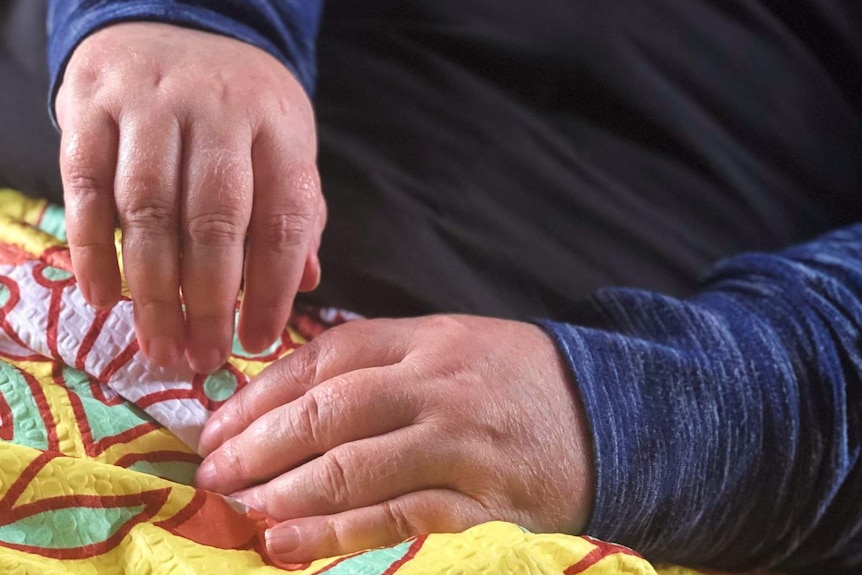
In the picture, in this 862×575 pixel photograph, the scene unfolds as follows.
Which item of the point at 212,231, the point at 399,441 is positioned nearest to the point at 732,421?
the point at 399,441

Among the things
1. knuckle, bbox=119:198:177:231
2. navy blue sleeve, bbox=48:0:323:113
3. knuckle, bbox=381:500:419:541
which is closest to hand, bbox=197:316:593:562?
knuckle, bbox=381:500:419:541

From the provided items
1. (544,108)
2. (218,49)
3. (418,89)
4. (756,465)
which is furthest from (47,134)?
(756,465)

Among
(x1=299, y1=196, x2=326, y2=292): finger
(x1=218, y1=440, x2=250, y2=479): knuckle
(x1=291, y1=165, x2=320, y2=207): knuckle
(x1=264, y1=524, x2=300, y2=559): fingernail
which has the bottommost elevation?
(x1=218, y1=440, x2=250, y2=479): knuckle

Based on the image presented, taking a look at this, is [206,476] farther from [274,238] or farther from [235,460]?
[274,238]

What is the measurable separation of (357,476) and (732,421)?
0.24m

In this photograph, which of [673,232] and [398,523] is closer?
[398,523]

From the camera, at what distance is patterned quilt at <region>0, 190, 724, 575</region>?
0.38 m

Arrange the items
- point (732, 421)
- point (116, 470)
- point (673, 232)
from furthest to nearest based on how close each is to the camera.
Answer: point (673, 232) < point (732, 421) < point (116, 470)

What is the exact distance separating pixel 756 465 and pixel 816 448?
41 millimetres

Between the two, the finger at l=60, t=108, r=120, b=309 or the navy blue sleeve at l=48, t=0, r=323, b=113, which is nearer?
the finger at l=60, t=108, r=120, b=309

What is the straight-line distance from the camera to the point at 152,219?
432 mm

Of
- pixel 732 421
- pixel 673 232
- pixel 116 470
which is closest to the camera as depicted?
pixel 116 470

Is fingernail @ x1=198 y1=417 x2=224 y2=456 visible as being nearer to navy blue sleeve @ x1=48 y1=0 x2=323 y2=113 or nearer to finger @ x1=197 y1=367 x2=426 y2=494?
finger @ x1=197 y1=367 x2=426 y2=494

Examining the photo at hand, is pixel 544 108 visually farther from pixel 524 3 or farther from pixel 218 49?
pixel 218 49
